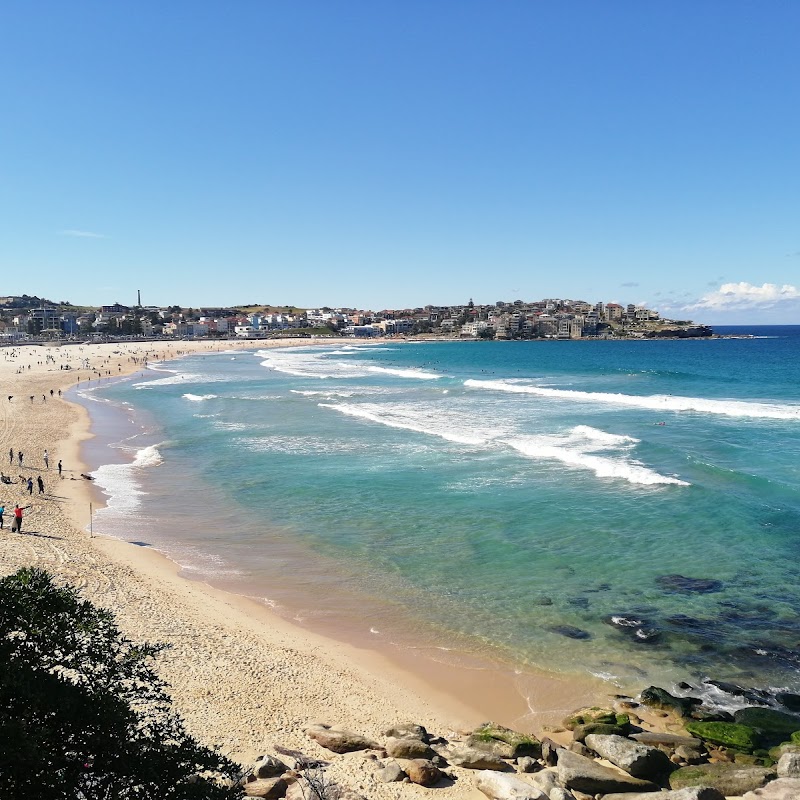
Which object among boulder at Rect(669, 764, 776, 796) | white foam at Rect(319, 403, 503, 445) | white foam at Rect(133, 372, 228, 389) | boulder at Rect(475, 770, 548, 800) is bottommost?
boulder at Rect(669, 764, 776, 796)

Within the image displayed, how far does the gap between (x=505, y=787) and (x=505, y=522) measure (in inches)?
489

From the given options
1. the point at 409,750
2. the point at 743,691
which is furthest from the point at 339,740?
the point at 743,691

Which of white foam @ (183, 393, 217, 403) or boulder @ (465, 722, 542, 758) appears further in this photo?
white foam @ (183, 393, 217, 403)

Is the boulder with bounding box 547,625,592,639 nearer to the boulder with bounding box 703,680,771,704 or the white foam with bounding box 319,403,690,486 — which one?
the boulder with bounding box 703,680,771,704

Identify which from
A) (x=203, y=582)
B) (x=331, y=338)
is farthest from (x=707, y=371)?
(x=331, y=338)

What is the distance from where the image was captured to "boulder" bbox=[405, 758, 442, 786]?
9.16 meters

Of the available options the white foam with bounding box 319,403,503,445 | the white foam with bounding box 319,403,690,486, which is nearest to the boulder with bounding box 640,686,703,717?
the white foam with bounding box 319,403,690,486

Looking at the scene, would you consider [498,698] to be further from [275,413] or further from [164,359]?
[164,359]

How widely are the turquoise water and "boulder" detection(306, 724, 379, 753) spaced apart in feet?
12.8

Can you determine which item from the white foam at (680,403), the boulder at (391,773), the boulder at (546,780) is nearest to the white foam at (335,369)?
the white foam at (680,403)

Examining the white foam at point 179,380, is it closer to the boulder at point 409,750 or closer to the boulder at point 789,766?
the boulder at point 409,750

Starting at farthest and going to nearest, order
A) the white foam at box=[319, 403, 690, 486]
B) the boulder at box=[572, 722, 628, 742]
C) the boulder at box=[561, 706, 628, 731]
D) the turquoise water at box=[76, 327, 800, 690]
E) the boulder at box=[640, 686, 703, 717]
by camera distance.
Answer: the white foam at box=[319, 403, 690, 486], the turquoise water at box=[76, 327, 800, 690], the boulder at box=[640, 686, 703, 717], the boulder at box=[561, 706, 628, 731], the boulder at box=[572, 722, 628, 742]

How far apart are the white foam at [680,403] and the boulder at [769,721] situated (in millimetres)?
32966

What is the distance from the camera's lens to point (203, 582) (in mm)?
17047
